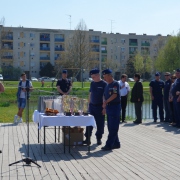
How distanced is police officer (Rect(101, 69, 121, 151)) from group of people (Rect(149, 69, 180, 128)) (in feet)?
14.4

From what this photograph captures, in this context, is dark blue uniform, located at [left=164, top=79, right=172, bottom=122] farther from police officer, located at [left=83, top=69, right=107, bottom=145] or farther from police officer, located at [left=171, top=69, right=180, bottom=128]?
police officer, located at [left=83, top=69, right=107, bottom=145]

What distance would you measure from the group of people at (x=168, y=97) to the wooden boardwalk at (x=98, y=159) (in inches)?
65.7

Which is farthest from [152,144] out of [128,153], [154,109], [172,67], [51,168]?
[172,67]

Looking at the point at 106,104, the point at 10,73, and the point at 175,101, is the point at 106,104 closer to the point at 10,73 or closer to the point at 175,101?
the point at 175,101

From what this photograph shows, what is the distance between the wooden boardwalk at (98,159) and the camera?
782cm

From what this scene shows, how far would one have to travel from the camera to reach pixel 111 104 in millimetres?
10195

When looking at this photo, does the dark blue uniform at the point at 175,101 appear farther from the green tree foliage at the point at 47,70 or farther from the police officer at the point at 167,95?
the green tree foliage at the point at 47,70

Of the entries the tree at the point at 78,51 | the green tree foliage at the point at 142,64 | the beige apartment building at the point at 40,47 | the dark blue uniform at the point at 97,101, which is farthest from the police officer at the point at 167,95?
the beige apartment building at the point at 40,47

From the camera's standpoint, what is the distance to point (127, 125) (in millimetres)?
15445

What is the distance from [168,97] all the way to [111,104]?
19.9 ft

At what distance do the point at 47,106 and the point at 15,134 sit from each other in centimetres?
278

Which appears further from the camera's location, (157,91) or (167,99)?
(157,91)

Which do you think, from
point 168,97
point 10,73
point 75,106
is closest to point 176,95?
point 168,97

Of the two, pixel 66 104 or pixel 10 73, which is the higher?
pixel 10 73
